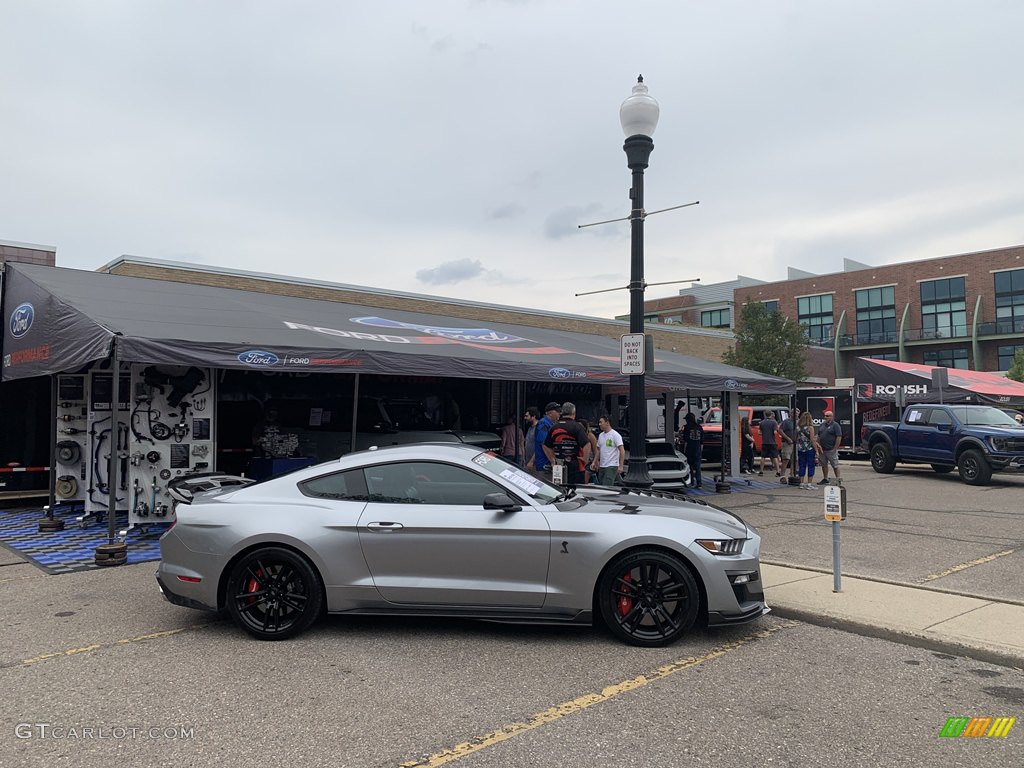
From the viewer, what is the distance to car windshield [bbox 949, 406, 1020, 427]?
1792 centimetres

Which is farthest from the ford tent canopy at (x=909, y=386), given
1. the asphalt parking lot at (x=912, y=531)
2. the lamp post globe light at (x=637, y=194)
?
the lamp post globe light at (x=637, y=194)

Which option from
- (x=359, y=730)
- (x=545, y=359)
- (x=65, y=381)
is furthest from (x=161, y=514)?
(x=359, y=730)

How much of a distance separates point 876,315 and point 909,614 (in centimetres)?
6490

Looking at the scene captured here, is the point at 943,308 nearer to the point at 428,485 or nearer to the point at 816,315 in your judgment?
the point at 816,315

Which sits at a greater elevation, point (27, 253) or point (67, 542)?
point (27, 253)

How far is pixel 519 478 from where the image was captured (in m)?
5.83

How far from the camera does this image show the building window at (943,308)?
194ft

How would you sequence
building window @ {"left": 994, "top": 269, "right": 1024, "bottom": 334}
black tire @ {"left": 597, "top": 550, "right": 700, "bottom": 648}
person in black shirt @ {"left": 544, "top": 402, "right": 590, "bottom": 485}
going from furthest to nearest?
building window @ {"left": 994, "top": 269, "right": 1024, "bottom": 334}
person in black shirt @ {"left": 544, "top": 402, "right": 590, "bottom": 485}
black tire @ {"left": 597, "top": 550, "right": 700, "bottom": 648}

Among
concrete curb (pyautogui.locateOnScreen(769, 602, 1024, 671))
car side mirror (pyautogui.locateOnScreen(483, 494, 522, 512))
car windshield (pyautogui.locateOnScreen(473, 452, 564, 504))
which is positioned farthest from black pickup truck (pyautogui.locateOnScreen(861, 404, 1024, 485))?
car side mirror (pyautogui.locateOnScreen(483, 494, 522, 512))

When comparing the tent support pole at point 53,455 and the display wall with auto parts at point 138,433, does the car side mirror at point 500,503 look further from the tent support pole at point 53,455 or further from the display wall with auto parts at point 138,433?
the tent support pole at point 53,455

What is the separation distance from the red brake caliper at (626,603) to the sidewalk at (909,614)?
1.67 metres

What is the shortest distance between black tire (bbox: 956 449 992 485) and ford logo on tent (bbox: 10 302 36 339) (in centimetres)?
1858

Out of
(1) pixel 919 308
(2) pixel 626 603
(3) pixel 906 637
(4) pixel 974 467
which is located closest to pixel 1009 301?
(1) pixel 919 308

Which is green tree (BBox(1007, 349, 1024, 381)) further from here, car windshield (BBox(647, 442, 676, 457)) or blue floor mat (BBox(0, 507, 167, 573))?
blue floor mat (BBox(0, 507, 167, 573))
